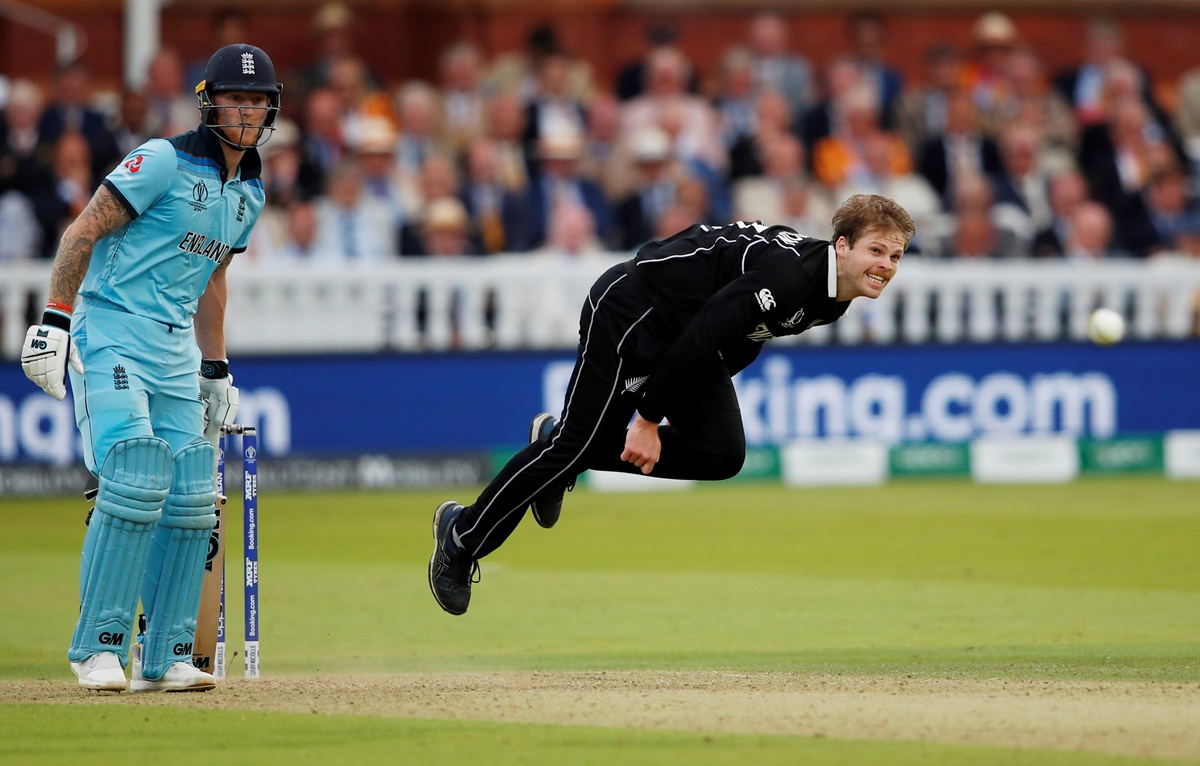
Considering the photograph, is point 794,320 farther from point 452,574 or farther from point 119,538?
point 119,538

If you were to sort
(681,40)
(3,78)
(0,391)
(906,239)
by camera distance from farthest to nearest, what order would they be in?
(681,40)
(3,78)
(0,391)
(906,239)

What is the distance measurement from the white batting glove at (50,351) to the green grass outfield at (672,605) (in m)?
1.09

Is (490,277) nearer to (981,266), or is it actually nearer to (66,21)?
(981,266)

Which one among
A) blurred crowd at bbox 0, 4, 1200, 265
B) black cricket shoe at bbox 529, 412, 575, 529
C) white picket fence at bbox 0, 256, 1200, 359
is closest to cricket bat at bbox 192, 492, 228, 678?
black cricket shoe at bbox 529, 412, 575, 529

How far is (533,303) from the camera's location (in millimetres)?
14156

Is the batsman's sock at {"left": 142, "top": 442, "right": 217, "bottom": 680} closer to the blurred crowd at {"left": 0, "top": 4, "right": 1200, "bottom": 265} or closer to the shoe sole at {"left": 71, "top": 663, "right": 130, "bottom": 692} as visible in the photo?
the shoe sole at {"left": 71, "top": 663, "right": 130, "bottom": 692}

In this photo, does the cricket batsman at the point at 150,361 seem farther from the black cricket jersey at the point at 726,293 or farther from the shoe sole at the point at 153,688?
the black cricket jersey at the point at 726,293

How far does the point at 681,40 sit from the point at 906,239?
1457 centimetres

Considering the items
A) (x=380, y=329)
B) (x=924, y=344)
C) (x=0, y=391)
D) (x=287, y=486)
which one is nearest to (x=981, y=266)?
(x=924, y=344)

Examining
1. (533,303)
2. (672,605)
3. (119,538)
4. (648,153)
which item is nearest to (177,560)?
(119,538)

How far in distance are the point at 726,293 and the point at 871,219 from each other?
1.90 feet

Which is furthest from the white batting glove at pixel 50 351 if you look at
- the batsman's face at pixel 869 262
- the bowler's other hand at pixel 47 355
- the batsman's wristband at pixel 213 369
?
the batsman's face at pixel 869 262

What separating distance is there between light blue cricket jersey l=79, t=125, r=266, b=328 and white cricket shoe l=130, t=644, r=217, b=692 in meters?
1.20

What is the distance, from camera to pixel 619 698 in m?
5.95
